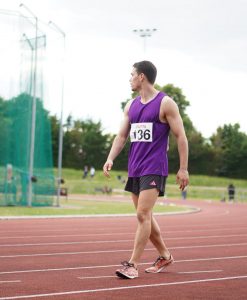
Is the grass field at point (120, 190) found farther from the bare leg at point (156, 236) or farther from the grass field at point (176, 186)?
the bare leg at point (156, 236)

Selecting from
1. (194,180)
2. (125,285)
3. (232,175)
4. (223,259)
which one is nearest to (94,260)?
(223,259)

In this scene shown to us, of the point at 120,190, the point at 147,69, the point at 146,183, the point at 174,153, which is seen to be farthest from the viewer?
the point at 174,153

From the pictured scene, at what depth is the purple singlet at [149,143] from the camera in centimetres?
696

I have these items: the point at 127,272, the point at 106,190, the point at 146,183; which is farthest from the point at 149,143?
the point at 106,190

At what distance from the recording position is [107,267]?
7.98 metres

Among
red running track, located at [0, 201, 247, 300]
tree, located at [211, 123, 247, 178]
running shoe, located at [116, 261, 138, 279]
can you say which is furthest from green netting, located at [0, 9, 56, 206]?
tree, located at [211, 123, 247, 178]

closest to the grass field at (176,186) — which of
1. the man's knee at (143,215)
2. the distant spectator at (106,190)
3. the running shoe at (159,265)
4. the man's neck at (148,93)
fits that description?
the distant spectator at (106,190)

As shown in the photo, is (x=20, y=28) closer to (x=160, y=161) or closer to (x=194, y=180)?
(x=160, y=161)

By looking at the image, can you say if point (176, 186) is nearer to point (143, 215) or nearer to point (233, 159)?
point (233, 159)

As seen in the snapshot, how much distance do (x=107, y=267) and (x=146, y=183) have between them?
1537 millimetres

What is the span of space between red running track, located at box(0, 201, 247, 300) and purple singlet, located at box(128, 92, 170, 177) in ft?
3.63

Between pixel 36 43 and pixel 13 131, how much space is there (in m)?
3.24

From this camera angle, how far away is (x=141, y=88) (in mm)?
7176

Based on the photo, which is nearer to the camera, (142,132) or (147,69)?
(142,132)
